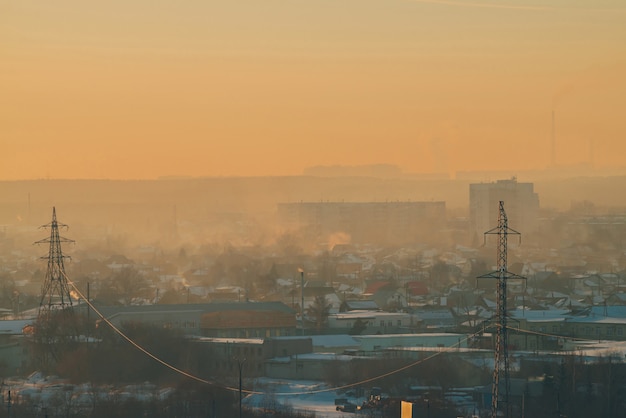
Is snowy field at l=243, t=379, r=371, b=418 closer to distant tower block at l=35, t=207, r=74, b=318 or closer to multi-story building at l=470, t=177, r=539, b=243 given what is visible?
distant tower block at l=35, t=207, r=74, b=318

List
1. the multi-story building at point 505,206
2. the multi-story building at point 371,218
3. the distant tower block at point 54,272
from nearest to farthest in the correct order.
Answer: the distant tower block at point 54,272 → the multi-story building at point 505,206 → the multi-story building at point 371,218

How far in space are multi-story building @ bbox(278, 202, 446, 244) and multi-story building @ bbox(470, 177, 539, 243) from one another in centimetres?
517

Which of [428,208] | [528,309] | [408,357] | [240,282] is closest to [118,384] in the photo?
[408,357]

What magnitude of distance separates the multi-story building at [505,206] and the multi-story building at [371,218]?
5.17 metres

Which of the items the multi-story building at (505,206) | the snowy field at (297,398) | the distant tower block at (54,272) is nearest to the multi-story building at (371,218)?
the multi-story building at (505,206)

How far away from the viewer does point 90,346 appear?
57.6ft

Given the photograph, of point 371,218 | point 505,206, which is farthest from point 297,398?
point 371,218

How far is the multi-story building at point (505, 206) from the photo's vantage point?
58.0 meters

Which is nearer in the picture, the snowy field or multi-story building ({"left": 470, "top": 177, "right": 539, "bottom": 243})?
the snowy field

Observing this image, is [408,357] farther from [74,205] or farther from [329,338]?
[74,205]

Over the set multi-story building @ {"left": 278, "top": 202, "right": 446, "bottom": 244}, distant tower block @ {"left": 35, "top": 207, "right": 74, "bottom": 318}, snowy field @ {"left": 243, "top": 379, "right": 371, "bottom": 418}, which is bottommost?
snowy field @ {"left": 243, "top": 379, "right": 371, "bottom": 418}

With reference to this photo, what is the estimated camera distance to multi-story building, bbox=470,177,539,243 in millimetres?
58031

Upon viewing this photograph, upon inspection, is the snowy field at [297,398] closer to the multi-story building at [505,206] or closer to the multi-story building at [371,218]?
the multi-story building at [505,206]

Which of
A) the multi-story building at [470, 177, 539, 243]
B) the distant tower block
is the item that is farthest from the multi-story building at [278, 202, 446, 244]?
the distant tower block
